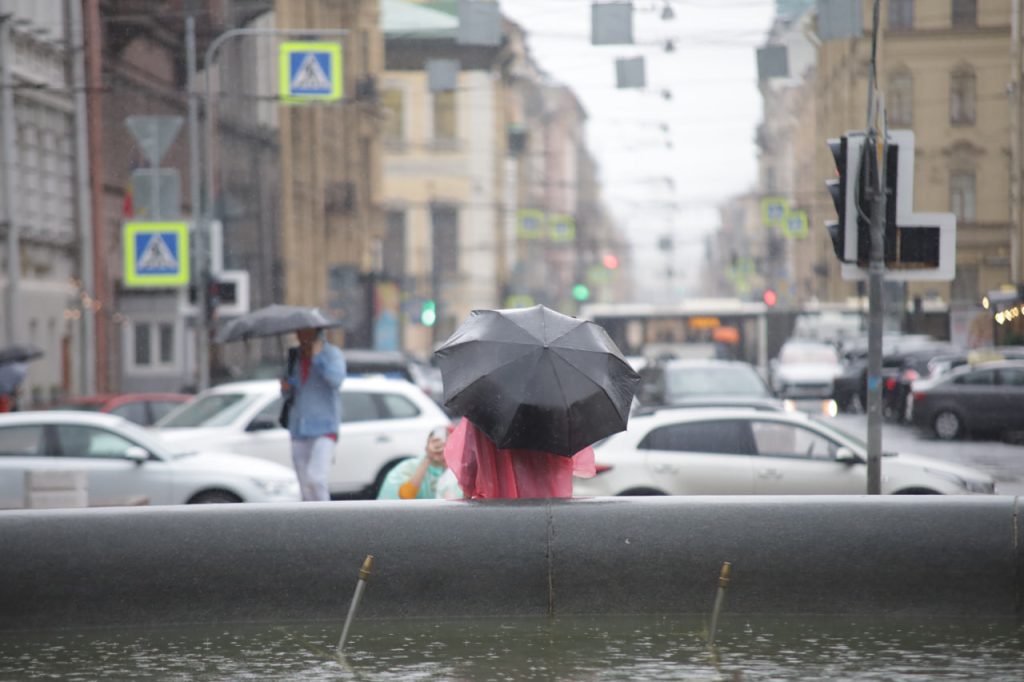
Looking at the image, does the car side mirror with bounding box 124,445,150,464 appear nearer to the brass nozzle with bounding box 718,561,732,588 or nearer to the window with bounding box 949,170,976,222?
the brass nozzle with bounding box 718,561,732,588

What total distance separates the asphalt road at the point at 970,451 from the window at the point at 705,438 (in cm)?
697

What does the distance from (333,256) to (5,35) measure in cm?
2954

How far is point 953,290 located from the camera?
135ft

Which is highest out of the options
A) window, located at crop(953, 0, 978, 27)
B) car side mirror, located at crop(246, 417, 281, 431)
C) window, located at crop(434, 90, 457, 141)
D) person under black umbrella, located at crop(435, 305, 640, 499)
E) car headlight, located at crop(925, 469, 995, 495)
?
window, located at crop(434, 90, 457, 141)

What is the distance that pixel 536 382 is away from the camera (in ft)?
30.9

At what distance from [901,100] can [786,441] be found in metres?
29.8

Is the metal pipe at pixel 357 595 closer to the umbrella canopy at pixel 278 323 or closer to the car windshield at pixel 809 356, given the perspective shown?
the umbrella canopy at pixel 278 323

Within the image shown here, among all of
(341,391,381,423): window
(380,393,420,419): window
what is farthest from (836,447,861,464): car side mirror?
(341,391,381,423): window

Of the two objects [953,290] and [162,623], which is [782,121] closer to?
[953,290]

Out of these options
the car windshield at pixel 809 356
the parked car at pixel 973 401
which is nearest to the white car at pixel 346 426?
the parked car at pixel 973 401

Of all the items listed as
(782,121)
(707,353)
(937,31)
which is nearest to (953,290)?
(937,31)

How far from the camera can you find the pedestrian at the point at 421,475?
11.9 meters

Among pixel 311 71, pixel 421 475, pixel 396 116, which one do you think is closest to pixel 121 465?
pixel 421 475

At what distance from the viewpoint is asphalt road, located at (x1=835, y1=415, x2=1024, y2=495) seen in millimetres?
24503
